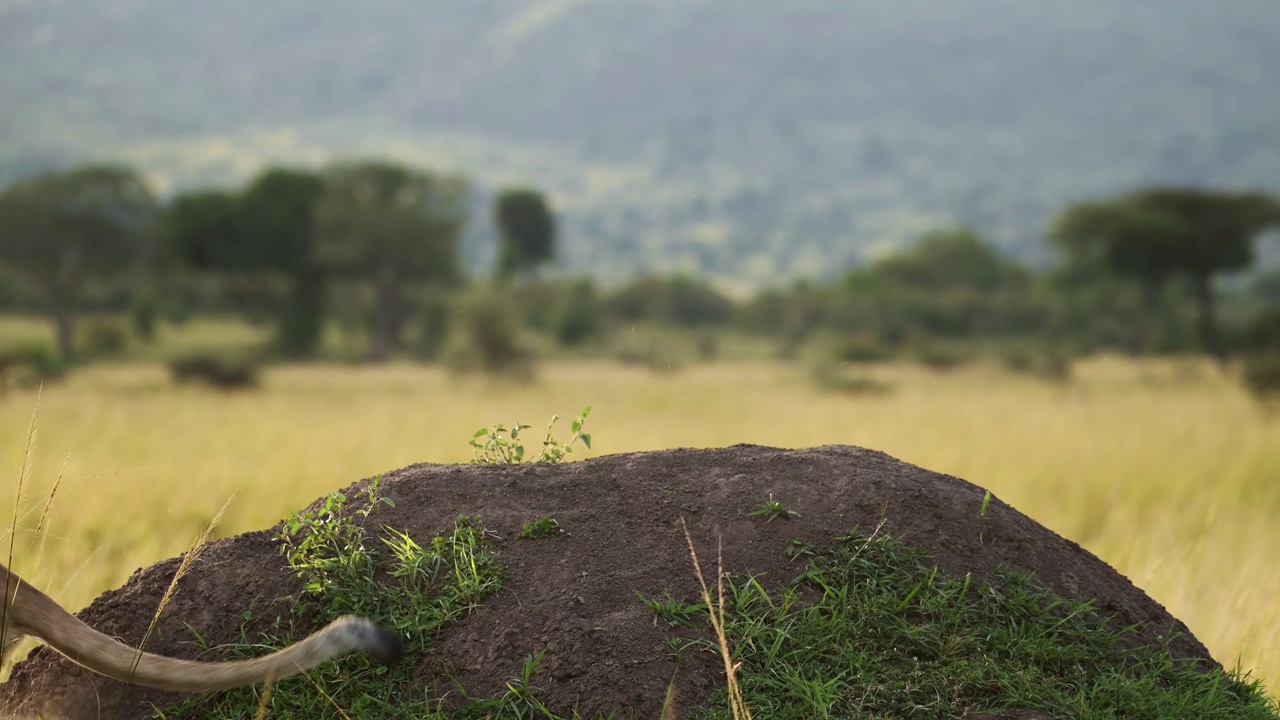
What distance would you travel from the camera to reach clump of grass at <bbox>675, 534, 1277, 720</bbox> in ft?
8.07

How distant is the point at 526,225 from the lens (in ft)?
255

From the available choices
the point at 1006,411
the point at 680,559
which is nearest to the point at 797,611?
the point at 680,559

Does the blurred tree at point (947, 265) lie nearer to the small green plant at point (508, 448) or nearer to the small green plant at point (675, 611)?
the small green plant at point (508, 448)

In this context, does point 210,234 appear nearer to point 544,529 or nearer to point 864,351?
point 864,351

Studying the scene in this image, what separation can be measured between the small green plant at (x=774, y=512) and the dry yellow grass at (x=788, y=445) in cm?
141

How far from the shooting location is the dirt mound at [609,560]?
2.54 metres

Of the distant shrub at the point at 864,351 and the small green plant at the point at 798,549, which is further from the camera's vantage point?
the distant shrub at the point at 864,351

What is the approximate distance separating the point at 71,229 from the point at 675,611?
45.5 m

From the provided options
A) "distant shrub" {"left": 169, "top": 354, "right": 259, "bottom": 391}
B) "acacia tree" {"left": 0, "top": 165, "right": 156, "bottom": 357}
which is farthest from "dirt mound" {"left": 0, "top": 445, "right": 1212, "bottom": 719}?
"acacia tree" {"left": 0, "top": 165, "right": 156, "bottom": 357}

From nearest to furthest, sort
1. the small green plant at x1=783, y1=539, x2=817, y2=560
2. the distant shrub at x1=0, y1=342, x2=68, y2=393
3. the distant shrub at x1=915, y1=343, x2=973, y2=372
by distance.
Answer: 1. the small green plant at x1=783, y1=539, x2=817, y2=560
2. the distant shrub at x1=0, y1=342, x2=68, y2=393
3. the distant shrub at x1=915, y1=343, x2=973, y2=372

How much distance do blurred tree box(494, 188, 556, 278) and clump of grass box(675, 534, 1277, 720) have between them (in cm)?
7365

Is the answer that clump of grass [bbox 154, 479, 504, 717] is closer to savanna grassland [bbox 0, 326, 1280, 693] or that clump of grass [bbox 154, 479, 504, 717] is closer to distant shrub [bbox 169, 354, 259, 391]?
savanna grassland [bbox 0, 326, 1280, 693]

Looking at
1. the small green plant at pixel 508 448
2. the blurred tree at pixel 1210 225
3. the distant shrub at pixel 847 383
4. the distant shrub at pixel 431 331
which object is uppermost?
the blurred tree at pixel 1210 225

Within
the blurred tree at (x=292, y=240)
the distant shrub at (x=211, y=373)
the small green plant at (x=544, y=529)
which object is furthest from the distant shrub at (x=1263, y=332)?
the blurred tree at (x=292, y=240)
